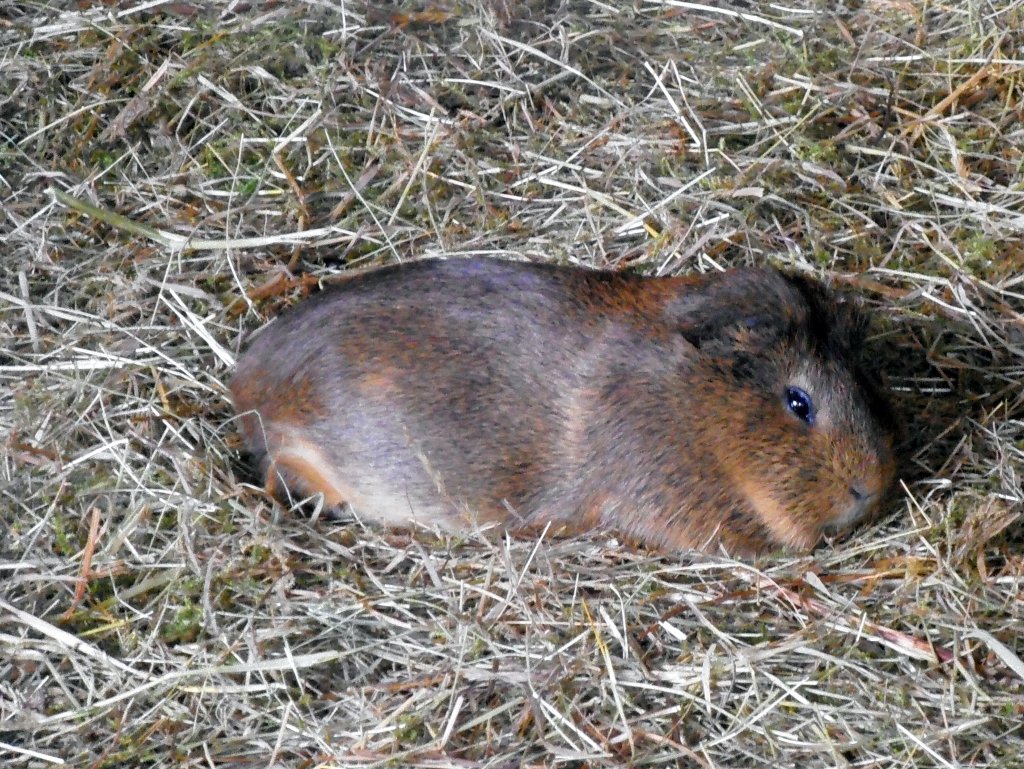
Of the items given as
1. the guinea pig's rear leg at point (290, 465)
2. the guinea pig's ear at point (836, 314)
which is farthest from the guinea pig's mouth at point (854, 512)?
the guinea pig's rear leg at point (290, 465)

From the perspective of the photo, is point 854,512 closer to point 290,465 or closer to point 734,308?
point 734,308

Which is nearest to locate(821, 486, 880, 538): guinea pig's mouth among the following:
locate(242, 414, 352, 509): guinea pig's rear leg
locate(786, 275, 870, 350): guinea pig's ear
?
locate(786, 275, 870, 350): guinea pig's ear

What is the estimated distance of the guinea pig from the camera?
13.6 feet

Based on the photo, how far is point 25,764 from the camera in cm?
384

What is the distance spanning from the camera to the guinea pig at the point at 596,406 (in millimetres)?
4137

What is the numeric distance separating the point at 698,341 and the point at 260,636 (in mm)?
1727

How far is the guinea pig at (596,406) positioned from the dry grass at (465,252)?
0.18 meters

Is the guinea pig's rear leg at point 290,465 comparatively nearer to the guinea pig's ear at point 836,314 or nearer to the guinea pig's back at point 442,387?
the guinea pig's back at point 442,387

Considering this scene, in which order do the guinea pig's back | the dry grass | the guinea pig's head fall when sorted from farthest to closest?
the guinea pig's back → the guinea pig's head → the dry grass

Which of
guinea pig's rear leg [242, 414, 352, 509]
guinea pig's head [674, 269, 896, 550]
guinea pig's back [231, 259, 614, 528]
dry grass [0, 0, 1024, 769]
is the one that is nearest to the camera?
dry grass [0, 0, 1024, 769]

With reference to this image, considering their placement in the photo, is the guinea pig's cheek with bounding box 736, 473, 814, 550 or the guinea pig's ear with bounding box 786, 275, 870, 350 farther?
the guinea pig's ear with bounding box 786, 275, 870, 350

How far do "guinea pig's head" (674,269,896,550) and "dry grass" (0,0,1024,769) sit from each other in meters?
0.24

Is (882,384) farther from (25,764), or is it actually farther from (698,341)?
(25,764)

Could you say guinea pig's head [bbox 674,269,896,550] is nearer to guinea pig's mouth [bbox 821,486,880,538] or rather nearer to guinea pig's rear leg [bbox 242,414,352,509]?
guinea pig's mouth [bbox 821,486,880,538]
